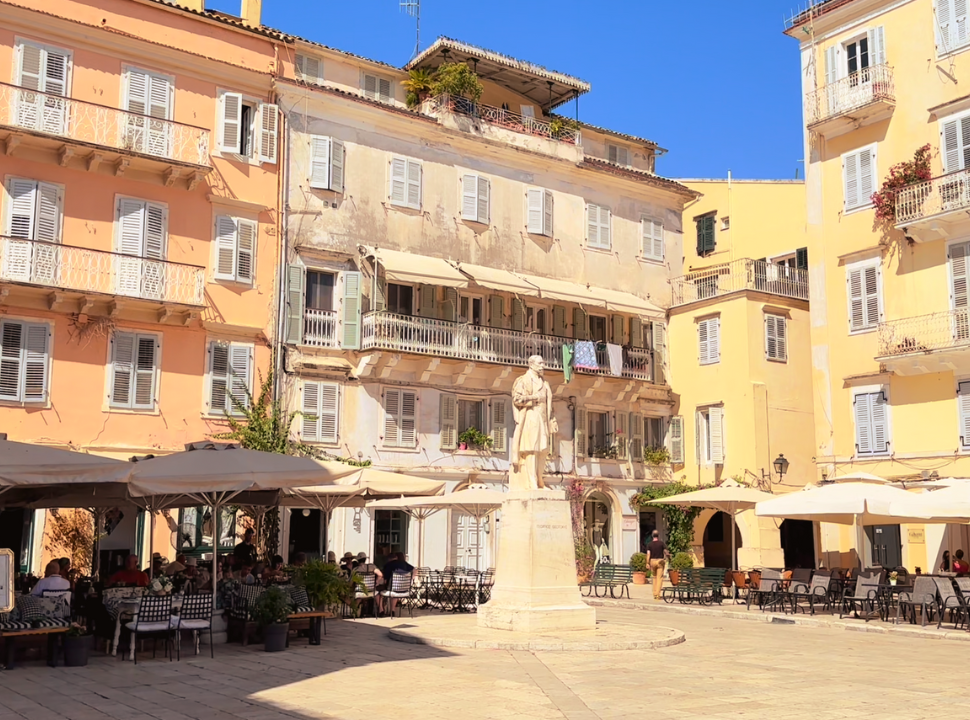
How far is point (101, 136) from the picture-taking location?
22.9m

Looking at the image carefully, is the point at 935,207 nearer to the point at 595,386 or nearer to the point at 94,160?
the point at 595,386

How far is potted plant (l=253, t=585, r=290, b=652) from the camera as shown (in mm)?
14000

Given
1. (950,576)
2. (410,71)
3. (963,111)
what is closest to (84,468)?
(950,576)

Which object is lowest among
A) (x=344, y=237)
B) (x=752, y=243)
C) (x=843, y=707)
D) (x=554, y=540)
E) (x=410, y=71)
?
(x=843, y=707)

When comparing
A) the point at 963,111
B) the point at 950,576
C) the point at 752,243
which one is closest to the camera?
the point at 950,576

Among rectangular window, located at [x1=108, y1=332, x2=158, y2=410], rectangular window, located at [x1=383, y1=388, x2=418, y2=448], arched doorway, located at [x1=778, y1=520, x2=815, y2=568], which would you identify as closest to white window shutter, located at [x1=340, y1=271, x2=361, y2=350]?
rectangular window, located at [x1=383, y1=388, x2=418, y2=448]

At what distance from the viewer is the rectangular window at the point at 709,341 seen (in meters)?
31.4

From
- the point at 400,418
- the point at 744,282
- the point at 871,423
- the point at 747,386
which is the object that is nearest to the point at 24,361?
the point at 400,418

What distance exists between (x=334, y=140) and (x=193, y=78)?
148 inches

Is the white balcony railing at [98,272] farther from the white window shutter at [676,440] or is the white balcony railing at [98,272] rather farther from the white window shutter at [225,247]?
the white window shutter at [676,440]

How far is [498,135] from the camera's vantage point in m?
30.1

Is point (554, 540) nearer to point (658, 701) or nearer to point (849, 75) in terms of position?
point (658, 701)

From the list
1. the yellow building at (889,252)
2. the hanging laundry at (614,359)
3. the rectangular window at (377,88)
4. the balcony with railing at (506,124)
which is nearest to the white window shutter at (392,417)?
the hanging laundry at (614,359)

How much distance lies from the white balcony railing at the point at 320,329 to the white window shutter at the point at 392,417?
1.90 meters
